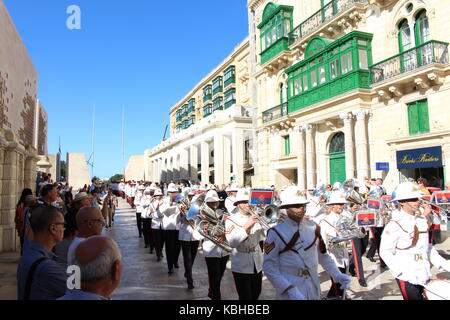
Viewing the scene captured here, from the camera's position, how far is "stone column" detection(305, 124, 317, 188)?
2036 centimetres

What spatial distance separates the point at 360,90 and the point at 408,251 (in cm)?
1431

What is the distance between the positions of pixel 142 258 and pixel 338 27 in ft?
54.8

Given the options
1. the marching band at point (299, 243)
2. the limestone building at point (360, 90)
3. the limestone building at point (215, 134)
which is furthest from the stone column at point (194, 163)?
the marching band at point (299, 243)

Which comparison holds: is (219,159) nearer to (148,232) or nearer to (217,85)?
(148,232)

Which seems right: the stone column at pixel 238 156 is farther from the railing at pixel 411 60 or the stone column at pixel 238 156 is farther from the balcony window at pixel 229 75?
the balcony window at pixel 229 75

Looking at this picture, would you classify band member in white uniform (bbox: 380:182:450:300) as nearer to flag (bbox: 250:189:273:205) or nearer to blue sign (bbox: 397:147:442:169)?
flag (bbox: 250:189:273:205)

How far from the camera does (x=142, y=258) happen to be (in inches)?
388

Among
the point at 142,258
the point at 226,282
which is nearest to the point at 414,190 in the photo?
the point at 226,282

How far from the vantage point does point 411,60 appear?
14828mm

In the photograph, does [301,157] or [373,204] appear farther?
[301,157]

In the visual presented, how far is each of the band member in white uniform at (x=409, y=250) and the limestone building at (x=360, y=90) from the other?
11.6m

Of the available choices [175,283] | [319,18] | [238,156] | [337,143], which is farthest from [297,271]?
[238,156]

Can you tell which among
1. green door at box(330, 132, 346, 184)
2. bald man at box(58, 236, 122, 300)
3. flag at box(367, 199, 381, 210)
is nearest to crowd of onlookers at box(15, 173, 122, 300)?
bald man at box(58, 236, 122, 300)
